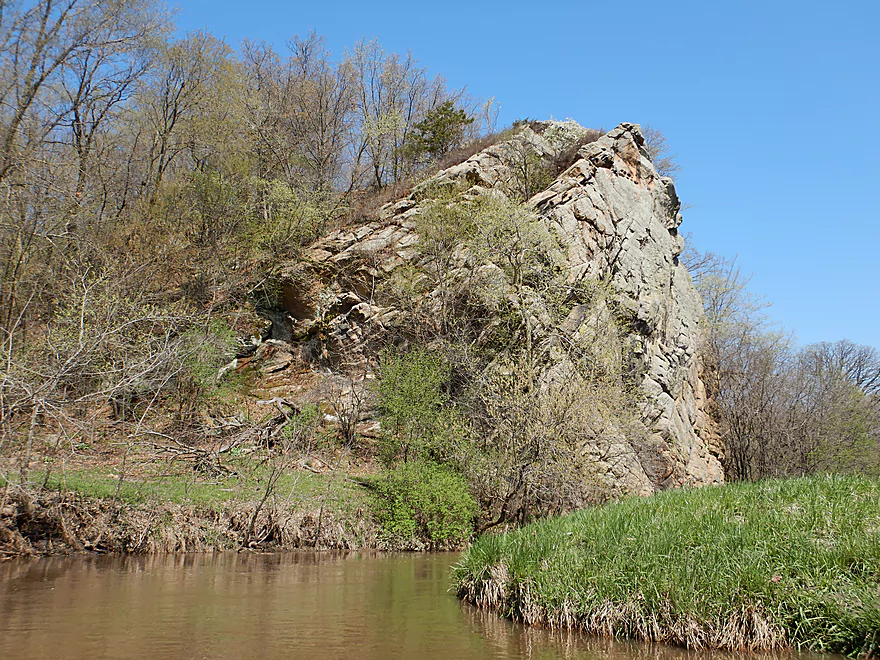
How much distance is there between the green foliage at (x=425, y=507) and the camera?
16.6 m

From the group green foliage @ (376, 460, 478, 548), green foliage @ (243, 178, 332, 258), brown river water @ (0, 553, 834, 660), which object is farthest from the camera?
green foliage @ (243, 178, 332, 258)

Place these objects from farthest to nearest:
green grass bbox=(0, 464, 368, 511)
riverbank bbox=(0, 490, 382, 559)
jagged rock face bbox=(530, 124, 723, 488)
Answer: jagged rock face bbox=(530, 124, 723, 488)
green grass bbox=(0, 464, 368, 511)
riverbank bbox=(0, 490, 382, 559)

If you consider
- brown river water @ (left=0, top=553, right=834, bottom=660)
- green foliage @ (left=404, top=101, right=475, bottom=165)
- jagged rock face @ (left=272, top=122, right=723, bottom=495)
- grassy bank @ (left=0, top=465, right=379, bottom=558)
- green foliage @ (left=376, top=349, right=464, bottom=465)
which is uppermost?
green foliage @ (left=404, top=101, right=475, bottom=165)

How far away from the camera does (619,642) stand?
754 cm

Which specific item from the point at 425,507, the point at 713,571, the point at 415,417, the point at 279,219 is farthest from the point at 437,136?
the point at 713,571

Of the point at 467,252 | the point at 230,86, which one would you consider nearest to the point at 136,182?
the point at 230,86

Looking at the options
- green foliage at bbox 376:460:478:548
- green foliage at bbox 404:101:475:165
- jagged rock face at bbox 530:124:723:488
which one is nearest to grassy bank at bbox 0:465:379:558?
green foliage at bbox 376:460:478:548

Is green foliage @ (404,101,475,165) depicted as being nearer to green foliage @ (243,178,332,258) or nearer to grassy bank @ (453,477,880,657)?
green foliage @ (243,178,332,258)

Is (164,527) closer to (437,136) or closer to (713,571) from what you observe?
(713,571)

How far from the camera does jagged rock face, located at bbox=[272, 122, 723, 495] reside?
23.9 metres

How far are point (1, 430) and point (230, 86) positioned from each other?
22.8 m

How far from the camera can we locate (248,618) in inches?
322

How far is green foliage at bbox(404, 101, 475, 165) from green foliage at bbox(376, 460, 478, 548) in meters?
22.4

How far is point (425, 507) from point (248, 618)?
28.8 feet
